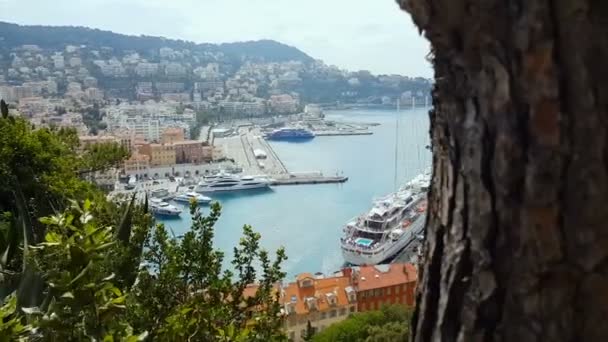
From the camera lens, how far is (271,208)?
20.4 metres

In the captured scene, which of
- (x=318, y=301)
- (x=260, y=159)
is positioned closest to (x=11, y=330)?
(x=318, y=301)

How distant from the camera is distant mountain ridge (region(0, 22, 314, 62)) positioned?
57.5 metres

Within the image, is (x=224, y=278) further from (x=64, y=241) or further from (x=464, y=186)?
(x=464, y=186)

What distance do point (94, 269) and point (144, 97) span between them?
168 feet

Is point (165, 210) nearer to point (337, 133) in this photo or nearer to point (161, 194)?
point (161, 194)

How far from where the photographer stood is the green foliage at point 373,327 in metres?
7.79

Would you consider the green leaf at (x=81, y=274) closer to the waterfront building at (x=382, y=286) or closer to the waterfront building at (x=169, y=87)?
the waterfront building at (x=382, y=286)

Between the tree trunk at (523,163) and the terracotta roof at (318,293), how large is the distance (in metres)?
9.26

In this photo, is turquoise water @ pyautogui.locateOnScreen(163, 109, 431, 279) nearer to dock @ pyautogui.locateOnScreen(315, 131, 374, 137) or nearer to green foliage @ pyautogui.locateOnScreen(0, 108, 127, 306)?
dock @ pyautogui.locateOnScreen(315, 131, 374, 137)

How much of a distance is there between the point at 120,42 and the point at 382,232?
2161 inches

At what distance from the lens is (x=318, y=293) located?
10484 mm

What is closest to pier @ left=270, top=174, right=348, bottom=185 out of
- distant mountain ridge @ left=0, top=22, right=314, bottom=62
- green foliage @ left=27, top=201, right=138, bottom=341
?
green foliage @ left=27, top=201, right=138, bottom=341

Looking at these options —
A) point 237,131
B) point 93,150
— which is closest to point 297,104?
point 237,131

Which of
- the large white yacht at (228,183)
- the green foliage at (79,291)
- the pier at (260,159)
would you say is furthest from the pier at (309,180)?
the green foliage at (79,291)
